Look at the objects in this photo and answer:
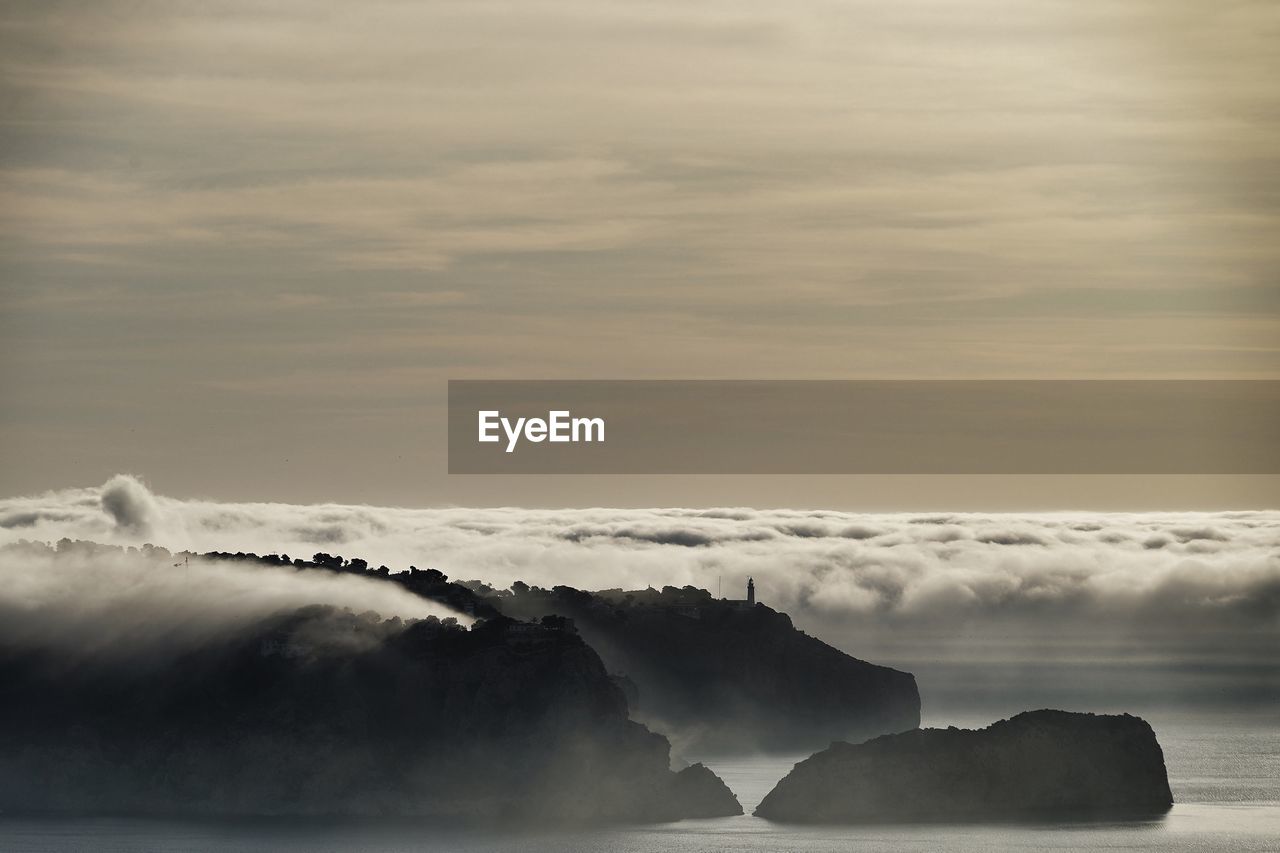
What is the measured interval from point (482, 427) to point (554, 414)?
1052cm

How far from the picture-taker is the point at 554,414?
195m

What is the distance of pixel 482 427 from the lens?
186625 millimetres
